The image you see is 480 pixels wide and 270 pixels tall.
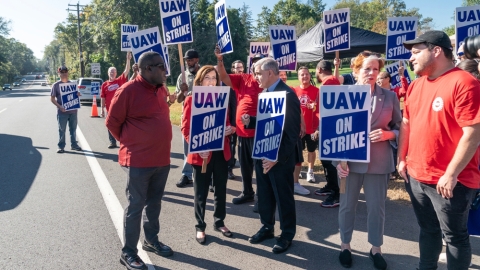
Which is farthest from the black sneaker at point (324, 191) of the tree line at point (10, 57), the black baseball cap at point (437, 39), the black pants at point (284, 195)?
the tree line at point (10, 57)

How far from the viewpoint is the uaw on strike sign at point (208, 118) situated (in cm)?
395

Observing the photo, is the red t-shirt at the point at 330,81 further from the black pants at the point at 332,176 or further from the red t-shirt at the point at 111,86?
the red t-shirt at the point at 111,86

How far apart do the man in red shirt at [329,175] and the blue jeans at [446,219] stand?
2167 millimetres

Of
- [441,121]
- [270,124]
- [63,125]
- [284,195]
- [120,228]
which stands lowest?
→ [120,228]

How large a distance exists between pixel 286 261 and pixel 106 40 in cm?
A: 4619

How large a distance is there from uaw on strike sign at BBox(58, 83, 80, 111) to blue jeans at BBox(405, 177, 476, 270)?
815 cm

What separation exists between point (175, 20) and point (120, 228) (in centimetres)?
330

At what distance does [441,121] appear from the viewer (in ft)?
8.93

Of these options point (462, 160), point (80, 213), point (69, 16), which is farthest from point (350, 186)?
point (69, 16)

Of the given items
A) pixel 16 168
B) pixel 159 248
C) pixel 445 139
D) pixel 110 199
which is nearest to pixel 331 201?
pixel 159 248

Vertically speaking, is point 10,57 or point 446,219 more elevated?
point 10,57

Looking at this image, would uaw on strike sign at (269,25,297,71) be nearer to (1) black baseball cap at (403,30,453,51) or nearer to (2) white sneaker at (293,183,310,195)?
(2) white sneaker at (293,183,310,195)

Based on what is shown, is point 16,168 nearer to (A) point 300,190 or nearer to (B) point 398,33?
(A) point 300,190

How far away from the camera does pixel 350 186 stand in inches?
146
